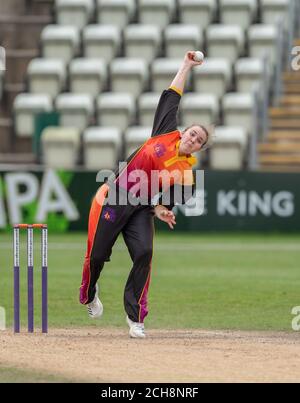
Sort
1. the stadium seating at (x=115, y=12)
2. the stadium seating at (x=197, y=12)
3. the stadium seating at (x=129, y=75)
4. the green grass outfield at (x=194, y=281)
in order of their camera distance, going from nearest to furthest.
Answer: the green grass outfield at (x=194, y=281)
the stadium seating at (x=129, y=75)
the stadium seating at (x=197, y=12)
the stadium seating at (x=115, y=12)

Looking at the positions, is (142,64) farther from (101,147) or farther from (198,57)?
(198,57)

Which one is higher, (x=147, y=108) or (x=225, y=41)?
(x=225, y=41)

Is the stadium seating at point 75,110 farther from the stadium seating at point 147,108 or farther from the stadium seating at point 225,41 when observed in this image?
the stadium seating at point 225,41

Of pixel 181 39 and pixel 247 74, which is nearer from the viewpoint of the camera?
pixel 247 74

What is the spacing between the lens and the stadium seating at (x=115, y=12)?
27484mm

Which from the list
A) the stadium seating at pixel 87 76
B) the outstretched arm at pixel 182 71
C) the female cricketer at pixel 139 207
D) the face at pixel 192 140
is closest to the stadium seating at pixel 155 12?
the stadium seating at pixel 87 76

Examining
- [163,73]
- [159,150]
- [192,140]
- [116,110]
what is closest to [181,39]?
[163,73]

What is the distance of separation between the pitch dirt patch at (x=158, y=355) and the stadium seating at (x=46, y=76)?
50.3 ft

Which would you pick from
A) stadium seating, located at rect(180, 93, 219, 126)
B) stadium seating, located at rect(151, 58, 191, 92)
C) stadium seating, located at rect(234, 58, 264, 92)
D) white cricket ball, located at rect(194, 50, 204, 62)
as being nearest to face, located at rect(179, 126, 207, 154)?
white cricket ball, located at rect(194, 50, 204, 62)

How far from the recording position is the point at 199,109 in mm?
24359

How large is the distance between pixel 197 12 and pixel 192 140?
17556 millimetres

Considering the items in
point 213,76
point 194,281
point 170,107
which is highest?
point 170,107

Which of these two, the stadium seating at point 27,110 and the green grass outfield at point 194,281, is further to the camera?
the stadium seating at point 27,110

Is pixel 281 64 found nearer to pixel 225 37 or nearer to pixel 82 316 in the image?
pixel 225 37
